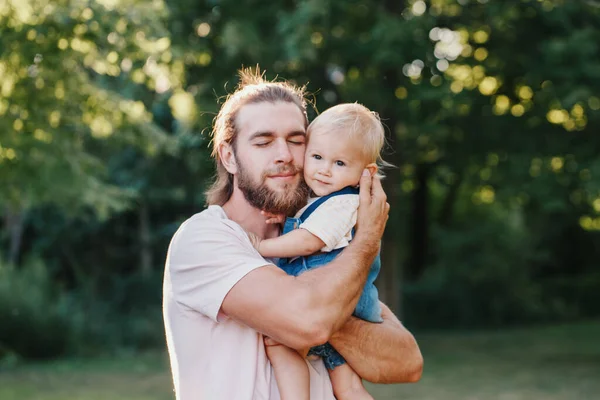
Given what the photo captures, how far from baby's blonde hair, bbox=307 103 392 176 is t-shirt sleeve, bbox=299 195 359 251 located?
0.79 ft

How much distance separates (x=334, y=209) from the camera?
3.49 metres

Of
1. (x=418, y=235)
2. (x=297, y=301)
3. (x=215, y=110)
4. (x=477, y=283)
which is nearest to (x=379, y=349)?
(x=297, y=301)

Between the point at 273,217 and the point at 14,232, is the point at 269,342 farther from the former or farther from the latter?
the point at 14,232

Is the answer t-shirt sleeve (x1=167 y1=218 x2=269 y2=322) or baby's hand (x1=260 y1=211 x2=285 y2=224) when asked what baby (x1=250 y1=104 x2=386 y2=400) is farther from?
t-shirt sleeve (x1=167 y1=218 x2=269 y2=322)

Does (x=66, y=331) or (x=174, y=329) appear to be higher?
(x=174, y=329)

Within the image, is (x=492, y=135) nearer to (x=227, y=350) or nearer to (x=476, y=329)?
(x=476, y=329)

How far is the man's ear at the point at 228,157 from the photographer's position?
3562mm

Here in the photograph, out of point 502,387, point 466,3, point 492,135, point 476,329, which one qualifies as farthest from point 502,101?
point 476,329

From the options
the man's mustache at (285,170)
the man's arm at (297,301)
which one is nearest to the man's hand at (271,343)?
the man's arm at (297,301)

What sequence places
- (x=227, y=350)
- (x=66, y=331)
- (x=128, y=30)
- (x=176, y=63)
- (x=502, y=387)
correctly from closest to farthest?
(x=227, y=350)
(x=128, y=30)
(x=176, y=63)
(x=502, y=387)
(x=66, y=331)

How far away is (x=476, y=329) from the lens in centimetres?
2603

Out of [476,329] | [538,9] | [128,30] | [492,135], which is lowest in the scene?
[476,329]

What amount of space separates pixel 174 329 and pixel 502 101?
14.1m

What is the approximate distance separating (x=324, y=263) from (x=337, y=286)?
353 mm
